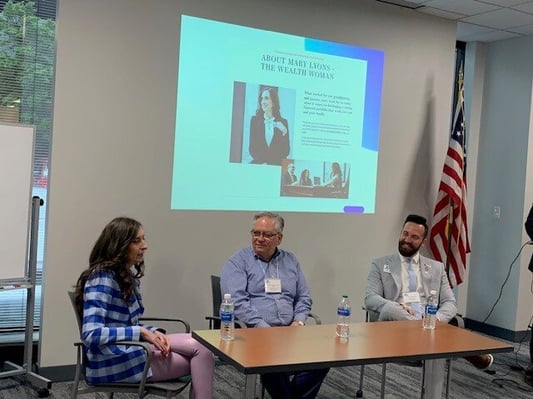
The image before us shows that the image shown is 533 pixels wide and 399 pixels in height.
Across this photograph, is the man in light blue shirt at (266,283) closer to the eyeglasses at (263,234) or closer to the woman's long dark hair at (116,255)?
the eyeglasses at (263,234)

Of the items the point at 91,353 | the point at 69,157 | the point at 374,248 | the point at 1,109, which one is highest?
the point at 1,109

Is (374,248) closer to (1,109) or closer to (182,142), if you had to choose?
(182,142)

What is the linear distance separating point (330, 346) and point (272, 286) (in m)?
1.05

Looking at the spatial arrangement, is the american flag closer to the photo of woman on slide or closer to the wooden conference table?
the photo of woman on slide

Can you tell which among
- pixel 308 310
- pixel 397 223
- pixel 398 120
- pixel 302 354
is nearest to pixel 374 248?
pixel 397 223

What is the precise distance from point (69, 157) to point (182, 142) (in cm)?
80

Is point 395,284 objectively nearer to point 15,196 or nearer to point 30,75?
point 15,196

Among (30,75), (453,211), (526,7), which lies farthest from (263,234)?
(526,7)

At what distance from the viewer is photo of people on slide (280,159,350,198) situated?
187 inches

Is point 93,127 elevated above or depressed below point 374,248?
above

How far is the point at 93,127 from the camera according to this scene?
3.97m

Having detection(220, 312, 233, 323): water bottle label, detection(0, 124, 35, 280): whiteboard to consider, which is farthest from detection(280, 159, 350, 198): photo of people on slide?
detection(220, 312, 233, 323): water bottle label

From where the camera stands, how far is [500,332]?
19.8ft

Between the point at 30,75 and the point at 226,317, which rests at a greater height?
the point at 30,75
